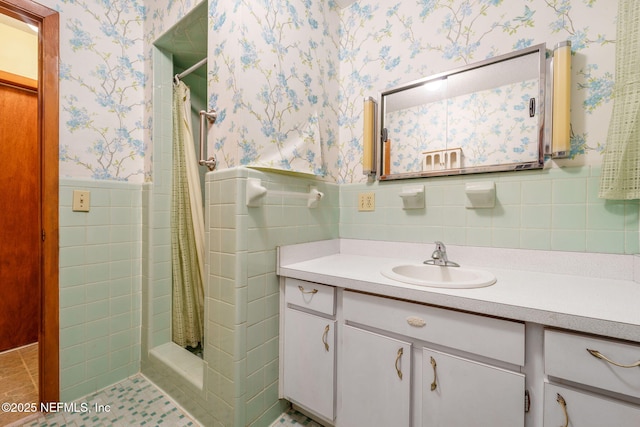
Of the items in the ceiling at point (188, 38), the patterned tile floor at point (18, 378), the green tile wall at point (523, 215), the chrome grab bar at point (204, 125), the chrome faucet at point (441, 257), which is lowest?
the patterned tile floor at point (18, 378)

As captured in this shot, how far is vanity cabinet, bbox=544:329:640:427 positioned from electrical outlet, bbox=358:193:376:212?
1008 mm

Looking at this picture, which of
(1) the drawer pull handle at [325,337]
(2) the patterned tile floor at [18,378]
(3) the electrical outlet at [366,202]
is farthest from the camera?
(3) the electrical outlet at [366,202]

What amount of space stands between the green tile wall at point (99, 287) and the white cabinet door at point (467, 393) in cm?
173

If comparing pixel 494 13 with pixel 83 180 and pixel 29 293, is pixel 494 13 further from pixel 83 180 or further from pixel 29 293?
pixel 29 293

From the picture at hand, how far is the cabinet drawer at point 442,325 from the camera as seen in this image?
76 centimetres

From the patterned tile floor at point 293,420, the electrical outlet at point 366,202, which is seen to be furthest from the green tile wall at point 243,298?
the electrical outlet at point 366,202

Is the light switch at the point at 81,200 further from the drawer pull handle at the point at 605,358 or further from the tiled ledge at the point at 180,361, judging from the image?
the drawer pull handle at the point at 605,358

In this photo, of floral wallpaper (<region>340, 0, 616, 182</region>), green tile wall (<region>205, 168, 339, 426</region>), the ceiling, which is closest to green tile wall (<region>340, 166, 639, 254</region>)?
floral wallpaper (<region>340, 0, 616, 182</region>)

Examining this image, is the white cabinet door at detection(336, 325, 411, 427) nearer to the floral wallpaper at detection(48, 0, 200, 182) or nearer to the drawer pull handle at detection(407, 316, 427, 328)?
the drawer pull handle at detection(407, 316, 427, 328)

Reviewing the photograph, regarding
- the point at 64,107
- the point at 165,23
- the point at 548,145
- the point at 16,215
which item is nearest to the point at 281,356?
the point at 548,145

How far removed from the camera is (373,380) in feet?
3.34

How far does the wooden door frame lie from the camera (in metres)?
1.30

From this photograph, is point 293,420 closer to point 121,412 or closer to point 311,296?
point 311,296

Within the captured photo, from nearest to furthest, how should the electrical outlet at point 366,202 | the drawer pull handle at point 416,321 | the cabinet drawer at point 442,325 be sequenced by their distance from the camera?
the cabinet drawer at point 442,325 < the drawer pull handle at point 416,321 < the electrical outlet at point 366,202
